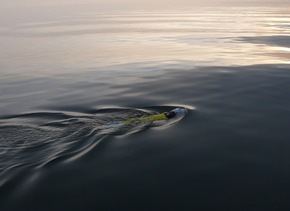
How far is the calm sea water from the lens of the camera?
10.1 m

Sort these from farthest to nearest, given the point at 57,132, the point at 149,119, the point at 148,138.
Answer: the point at 149,119
the point at 57,132
the point at 148,138

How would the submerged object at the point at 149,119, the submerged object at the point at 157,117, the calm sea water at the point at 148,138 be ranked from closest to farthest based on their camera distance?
the calm sea water at the point at 148,138 < the submerged object at the point at 149,119 < the submerged object at the point at 157,117

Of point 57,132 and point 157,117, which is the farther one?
point 157,117

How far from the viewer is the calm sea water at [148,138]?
10.1 meters

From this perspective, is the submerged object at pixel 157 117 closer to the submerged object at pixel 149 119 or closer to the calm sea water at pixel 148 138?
the submerged object at pixel 149 119

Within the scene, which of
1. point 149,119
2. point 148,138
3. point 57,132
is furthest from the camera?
point 149,119

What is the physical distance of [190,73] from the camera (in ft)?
83.5

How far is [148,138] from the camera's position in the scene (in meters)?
13.9

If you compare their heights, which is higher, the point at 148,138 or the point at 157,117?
the point at 157,117

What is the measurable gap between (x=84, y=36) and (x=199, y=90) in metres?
35.1

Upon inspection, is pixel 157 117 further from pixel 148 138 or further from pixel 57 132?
pixel 57 132

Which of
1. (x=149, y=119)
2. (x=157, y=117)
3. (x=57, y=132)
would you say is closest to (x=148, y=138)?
(x=149, y=119)

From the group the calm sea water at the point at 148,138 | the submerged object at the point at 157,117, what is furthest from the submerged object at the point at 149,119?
the calm sea water at the point at 148,138

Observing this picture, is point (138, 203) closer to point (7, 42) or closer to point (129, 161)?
point (129, 161)
